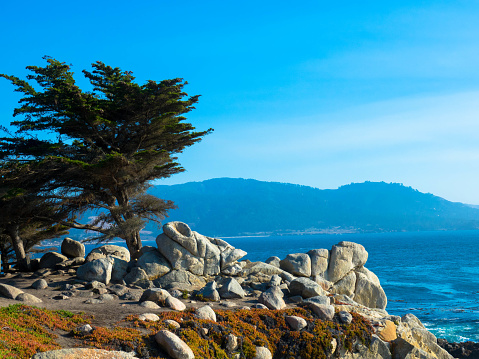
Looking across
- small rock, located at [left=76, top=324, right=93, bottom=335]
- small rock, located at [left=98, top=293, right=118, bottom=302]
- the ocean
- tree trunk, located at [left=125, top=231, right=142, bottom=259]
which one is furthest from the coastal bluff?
the ocean

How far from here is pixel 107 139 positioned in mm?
25656

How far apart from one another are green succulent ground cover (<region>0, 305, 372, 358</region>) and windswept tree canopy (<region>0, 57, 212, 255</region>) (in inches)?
374

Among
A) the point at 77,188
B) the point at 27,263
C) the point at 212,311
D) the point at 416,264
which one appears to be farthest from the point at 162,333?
the point at 416,264

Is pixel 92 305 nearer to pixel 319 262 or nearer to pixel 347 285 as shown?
pixel 319 262

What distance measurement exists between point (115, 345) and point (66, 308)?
15.3ft

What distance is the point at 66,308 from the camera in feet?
51.4

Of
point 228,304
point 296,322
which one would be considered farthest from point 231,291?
point 296,322

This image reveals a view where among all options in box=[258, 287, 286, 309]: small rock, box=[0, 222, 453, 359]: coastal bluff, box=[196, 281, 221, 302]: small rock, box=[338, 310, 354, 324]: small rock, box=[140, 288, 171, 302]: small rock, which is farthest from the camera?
box=[196, 281, 221, 302]: small rock

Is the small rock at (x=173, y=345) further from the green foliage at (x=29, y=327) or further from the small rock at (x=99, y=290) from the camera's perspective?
the small rock at (x=99, y=290)

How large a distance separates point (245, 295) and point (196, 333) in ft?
20.3

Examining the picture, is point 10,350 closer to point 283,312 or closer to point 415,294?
point 283,312

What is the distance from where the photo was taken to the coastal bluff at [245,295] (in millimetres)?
15422

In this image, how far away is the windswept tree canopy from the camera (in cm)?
2284

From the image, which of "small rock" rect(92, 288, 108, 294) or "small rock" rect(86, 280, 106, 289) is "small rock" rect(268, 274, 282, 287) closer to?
"small rock" rect(92, 288, 108, 294)
